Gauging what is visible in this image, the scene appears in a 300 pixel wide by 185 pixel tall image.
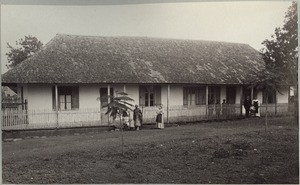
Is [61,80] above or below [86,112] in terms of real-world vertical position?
above

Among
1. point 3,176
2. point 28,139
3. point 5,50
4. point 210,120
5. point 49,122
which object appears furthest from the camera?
point 210,120

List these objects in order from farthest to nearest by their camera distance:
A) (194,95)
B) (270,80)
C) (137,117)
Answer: (194,95), (137,117), (270,80)

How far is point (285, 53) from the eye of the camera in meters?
6.79

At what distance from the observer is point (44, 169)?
6148 millimetres

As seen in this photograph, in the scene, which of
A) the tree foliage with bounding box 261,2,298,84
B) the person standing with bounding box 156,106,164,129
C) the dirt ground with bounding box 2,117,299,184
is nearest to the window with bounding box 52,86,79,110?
the person standing with bounding box 156,106,164,129

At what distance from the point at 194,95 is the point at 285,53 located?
6.22m

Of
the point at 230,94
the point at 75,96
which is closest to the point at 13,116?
the point at 75,96

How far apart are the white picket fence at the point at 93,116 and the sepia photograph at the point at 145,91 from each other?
35mm

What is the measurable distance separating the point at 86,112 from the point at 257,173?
5836 millimetres

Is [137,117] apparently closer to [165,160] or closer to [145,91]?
[145,91]

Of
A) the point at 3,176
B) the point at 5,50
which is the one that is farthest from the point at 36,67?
the point at 3,176

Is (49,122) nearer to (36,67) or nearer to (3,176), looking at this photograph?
(36,67)

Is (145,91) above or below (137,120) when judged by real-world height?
above

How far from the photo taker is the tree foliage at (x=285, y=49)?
607 centimetres
